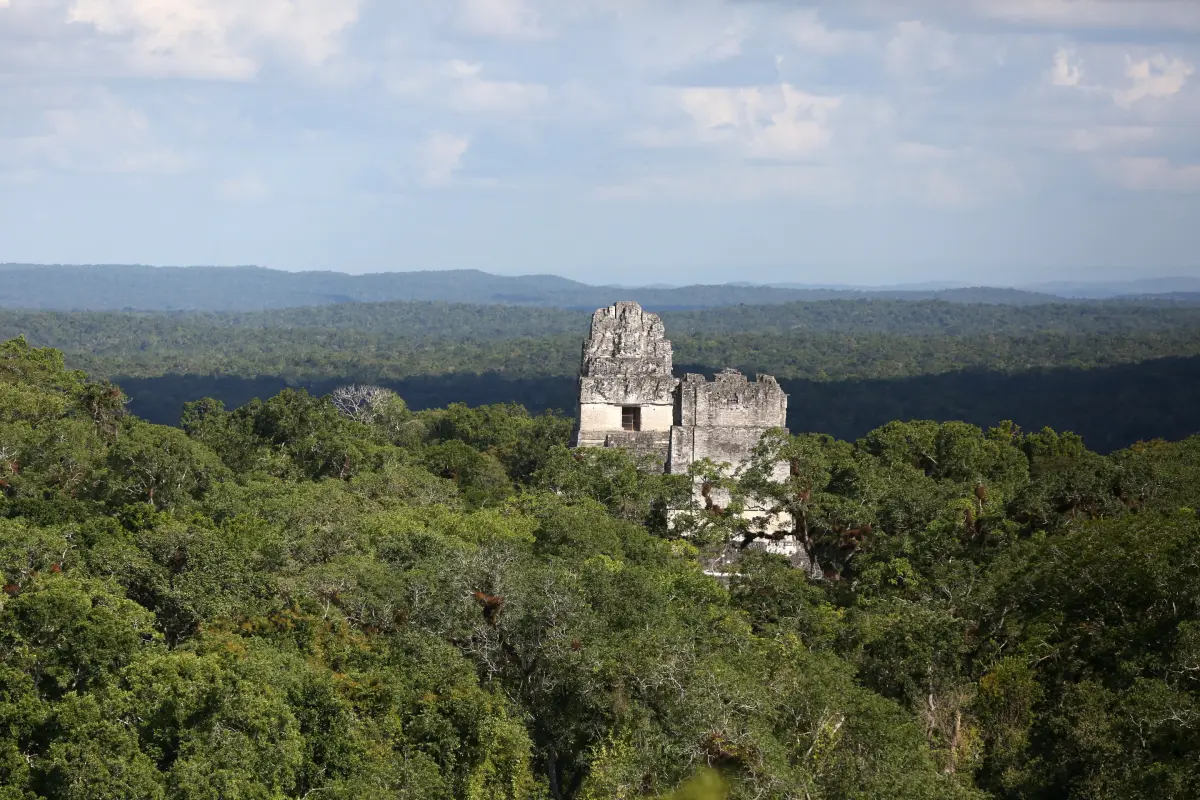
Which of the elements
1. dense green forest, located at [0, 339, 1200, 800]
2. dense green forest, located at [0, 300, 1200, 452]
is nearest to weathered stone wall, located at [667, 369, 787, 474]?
dense green forest, located at [0, 339, 1200, 800]

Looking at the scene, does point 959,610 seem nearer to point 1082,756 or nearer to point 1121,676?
point 1121,676

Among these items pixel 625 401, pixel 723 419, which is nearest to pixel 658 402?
pixel 625 401

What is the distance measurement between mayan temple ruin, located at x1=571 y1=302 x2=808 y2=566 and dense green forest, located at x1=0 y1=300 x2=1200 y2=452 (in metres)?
55.5

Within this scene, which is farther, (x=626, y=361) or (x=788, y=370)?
(x=788, y=370)

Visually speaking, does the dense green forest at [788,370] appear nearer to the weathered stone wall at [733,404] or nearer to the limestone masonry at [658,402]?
the limestone masonry at [658,402]

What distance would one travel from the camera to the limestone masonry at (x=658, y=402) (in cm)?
2389

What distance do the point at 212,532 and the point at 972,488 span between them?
496 inches

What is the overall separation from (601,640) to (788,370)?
106 meters

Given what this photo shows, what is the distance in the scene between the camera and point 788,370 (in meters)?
120

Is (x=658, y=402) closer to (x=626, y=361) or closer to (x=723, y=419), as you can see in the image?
(x=626, y=361)

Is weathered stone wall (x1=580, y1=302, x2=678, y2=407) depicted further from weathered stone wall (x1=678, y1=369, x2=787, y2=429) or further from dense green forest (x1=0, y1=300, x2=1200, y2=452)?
dense green forest (x1=0, y1=300, x2=1200, y2=452)

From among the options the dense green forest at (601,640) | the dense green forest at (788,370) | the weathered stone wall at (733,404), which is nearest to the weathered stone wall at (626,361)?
the weathered stone wall at (733,404)

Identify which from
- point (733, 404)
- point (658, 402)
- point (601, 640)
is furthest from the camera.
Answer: point (658, 402)

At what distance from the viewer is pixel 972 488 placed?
80.9 ft
